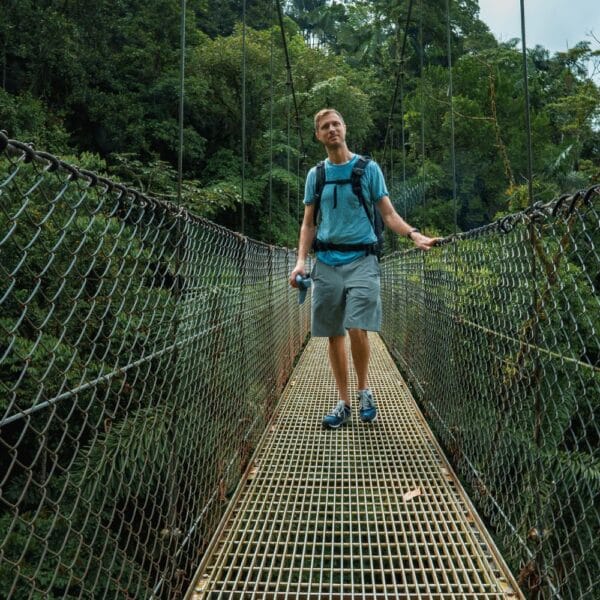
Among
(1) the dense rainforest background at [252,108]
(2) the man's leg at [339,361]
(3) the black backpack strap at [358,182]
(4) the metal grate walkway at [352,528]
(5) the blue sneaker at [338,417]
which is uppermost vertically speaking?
(1) the dense rainforest background at [252,108]

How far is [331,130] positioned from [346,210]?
0.27 meters

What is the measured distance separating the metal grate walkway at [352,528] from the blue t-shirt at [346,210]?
25.7 inches

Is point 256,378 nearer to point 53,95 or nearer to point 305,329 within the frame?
point 305,329

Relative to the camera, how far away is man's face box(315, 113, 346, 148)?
173 centimetres

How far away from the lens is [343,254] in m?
1.76

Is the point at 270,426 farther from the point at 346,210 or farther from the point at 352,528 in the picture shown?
the point at 346,210

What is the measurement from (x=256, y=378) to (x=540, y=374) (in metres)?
1.06

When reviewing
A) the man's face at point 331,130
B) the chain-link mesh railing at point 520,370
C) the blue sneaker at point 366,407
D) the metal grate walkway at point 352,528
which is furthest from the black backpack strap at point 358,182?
the metal grate walkway at point 352,528

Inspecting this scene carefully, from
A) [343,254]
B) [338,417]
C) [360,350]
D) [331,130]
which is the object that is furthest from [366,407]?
[331,130]

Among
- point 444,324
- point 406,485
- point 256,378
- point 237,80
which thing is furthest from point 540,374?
point 237,80

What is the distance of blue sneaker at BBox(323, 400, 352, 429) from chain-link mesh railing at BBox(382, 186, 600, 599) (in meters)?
0.34

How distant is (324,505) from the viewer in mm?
1334

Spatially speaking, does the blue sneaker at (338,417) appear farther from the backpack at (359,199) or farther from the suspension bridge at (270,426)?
the backpack at (359,199)

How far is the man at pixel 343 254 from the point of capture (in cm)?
170
